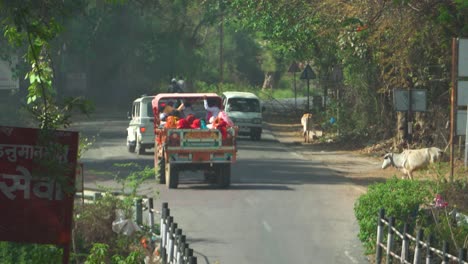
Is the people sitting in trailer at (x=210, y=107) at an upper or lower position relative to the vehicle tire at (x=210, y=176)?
upper

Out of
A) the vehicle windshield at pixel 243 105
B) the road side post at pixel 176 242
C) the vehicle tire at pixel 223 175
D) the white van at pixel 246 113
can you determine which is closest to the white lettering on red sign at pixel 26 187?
the road side post at pixel 176 242

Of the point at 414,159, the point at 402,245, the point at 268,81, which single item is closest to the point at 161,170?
the point at 414,159

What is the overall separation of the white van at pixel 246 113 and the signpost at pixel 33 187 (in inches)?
1279

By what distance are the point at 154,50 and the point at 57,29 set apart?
54.2 meters

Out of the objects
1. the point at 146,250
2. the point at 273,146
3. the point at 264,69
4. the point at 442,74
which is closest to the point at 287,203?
the point at 146,250

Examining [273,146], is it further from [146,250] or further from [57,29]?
[57,29]

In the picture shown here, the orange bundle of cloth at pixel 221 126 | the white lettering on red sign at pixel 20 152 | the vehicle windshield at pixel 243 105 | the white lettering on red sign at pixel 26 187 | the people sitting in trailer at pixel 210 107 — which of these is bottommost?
the white lettering on red sign at pixel 26 187

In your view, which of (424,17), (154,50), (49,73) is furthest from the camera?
(154,50)

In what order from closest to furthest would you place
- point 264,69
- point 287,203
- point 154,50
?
point 287,203 < point 154,50 < point 264,69

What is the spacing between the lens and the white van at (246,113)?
40.3 metres

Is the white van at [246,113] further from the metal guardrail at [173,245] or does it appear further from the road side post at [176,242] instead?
the road side post at [176,242]

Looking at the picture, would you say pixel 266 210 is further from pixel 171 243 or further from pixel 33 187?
pixel 33 187

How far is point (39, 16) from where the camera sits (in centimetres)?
813

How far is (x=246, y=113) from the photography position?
133 feet
